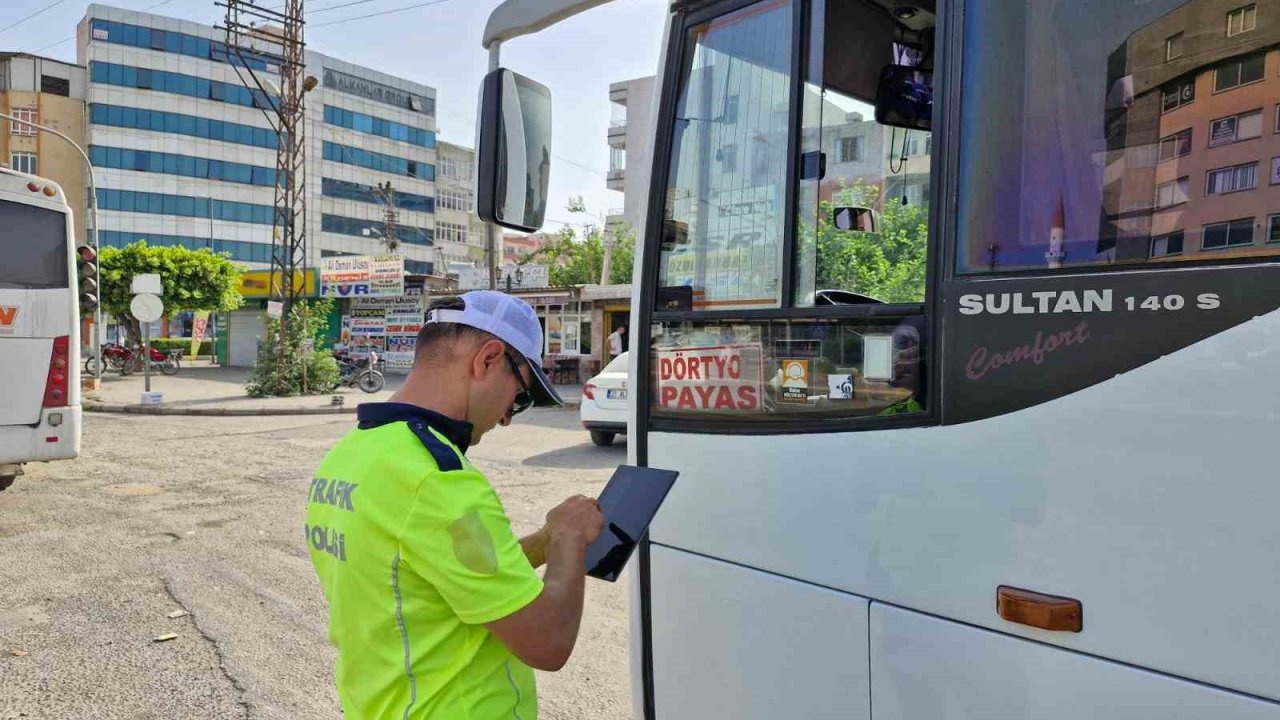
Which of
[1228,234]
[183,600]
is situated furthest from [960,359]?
[183,600]

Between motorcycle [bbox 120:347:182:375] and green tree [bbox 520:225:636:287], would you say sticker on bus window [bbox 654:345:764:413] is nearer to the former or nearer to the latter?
motorcycle [bbox 120:347:182:375]

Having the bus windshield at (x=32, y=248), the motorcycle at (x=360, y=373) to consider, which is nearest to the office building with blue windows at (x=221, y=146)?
the motorcycle at (x=360, y=373)

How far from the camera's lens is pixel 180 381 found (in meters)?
27.2

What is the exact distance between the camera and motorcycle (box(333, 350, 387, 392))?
21359mm

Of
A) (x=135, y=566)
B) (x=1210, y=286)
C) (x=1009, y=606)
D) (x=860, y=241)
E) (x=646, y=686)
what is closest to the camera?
(x=1210, y=286)

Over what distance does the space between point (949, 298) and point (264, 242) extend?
64.3 meters

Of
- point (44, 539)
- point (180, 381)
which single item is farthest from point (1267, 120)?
point (180, 381)

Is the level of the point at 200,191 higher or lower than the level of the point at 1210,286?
higher

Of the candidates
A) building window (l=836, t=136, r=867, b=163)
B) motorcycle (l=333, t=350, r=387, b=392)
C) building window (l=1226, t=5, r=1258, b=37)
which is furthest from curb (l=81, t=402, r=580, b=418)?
building window (l=1226, t=5, r=1258, b=37)

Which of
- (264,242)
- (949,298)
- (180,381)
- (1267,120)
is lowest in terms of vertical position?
(180,381)

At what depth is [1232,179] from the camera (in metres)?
1.54

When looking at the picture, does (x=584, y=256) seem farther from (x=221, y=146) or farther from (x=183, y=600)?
(x=183, y=600)

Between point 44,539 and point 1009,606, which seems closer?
point 1009,606

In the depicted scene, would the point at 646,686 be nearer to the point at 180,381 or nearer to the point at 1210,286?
the point at 1210,286
